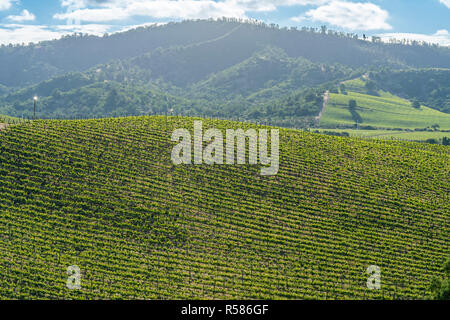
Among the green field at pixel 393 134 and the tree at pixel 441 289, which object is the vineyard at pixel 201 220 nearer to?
the tree at pixel 441 289

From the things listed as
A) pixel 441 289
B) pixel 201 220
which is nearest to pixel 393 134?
pixel 201 220

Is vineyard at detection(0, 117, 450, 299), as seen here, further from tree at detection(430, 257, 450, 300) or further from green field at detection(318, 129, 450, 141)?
green field at detection(318, 129, 450, 141)

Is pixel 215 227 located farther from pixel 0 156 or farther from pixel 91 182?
pixel 0 156

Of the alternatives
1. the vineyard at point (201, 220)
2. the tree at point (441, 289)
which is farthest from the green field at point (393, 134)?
the tree at point (441, 289)

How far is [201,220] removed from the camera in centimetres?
5147

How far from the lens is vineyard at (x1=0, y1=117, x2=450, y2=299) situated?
42094mm

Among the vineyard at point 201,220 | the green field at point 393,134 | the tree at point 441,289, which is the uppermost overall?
the green field at point 393,134

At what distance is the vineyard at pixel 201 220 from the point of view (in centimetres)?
4209

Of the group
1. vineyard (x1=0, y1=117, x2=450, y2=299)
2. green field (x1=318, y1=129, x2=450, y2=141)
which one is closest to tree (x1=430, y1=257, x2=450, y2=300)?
vineyard (x1=0, y1=117, x2=450, y2=299)

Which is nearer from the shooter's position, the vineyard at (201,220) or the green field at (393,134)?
the vineyard at (201,220)

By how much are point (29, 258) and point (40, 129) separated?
2764 centimetres

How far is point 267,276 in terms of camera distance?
43.8 m

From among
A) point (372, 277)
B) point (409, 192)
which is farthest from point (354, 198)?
point (372, 277)

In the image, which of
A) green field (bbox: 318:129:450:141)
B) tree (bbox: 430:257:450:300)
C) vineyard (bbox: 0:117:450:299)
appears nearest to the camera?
tree (bbox: 430:257:450:300)
